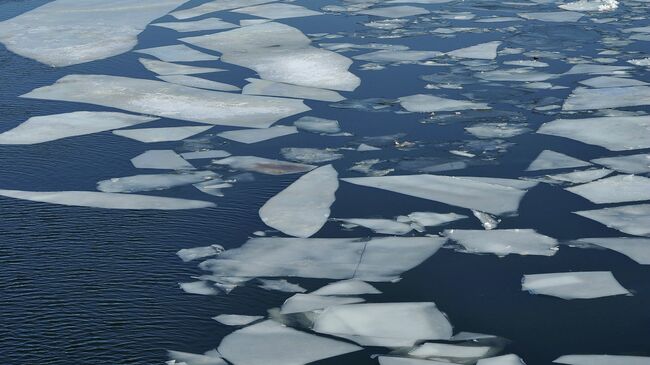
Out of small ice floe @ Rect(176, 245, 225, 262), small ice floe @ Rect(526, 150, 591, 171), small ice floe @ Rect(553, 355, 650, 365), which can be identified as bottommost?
small ice floe @ Rect(553, 355, 650, 365)

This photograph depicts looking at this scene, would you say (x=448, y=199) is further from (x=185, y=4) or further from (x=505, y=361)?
(x=185, y=4)

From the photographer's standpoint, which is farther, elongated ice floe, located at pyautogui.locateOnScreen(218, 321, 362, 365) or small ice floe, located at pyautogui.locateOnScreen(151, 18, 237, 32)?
small ice floe, located at pyautogui.locateOnScreen(151, 18, 237, 32)

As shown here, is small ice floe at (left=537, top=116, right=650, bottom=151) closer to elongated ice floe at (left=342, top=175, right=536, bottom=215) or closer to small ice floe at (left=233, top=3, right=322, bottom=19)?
elongated ice floe at (left=342, top=175, right=536, bottom=215)

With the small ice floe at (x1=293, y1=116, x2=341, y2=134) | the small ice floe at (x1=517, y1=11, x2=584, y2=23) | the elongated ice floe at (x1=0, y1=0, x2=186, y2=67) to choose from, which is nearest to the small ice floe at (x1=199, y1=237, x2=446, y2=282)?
the small ice floe at (x1=293, y1=116, x2=341, y2=134)

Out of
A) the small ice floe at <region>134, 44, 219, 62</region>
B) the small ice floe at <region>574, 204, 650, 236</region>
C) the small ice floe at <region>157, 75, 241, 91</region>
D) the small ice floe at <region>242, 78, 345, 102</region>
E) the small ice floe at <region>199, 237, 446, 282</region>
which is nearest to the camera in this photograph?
the small ice floe at <region>199, 237, 446, 282</region>

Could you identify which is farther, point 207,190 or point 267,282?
point 207,190

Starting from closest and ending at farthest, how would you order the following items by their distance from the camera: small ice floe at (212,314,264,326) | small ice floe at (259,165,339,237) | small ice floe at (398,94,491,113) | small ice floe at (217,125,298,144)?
small ice floe at (212,314,264,326) → small ice floe at (259,165,339,237) → small ice floe at (217,125,298,144) → small ice floe at (398,94,491,113)

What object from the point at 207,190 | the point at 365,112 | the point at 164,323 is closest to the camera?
the point at 164,323

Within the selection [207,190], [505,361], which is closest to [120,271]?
[207,190]
